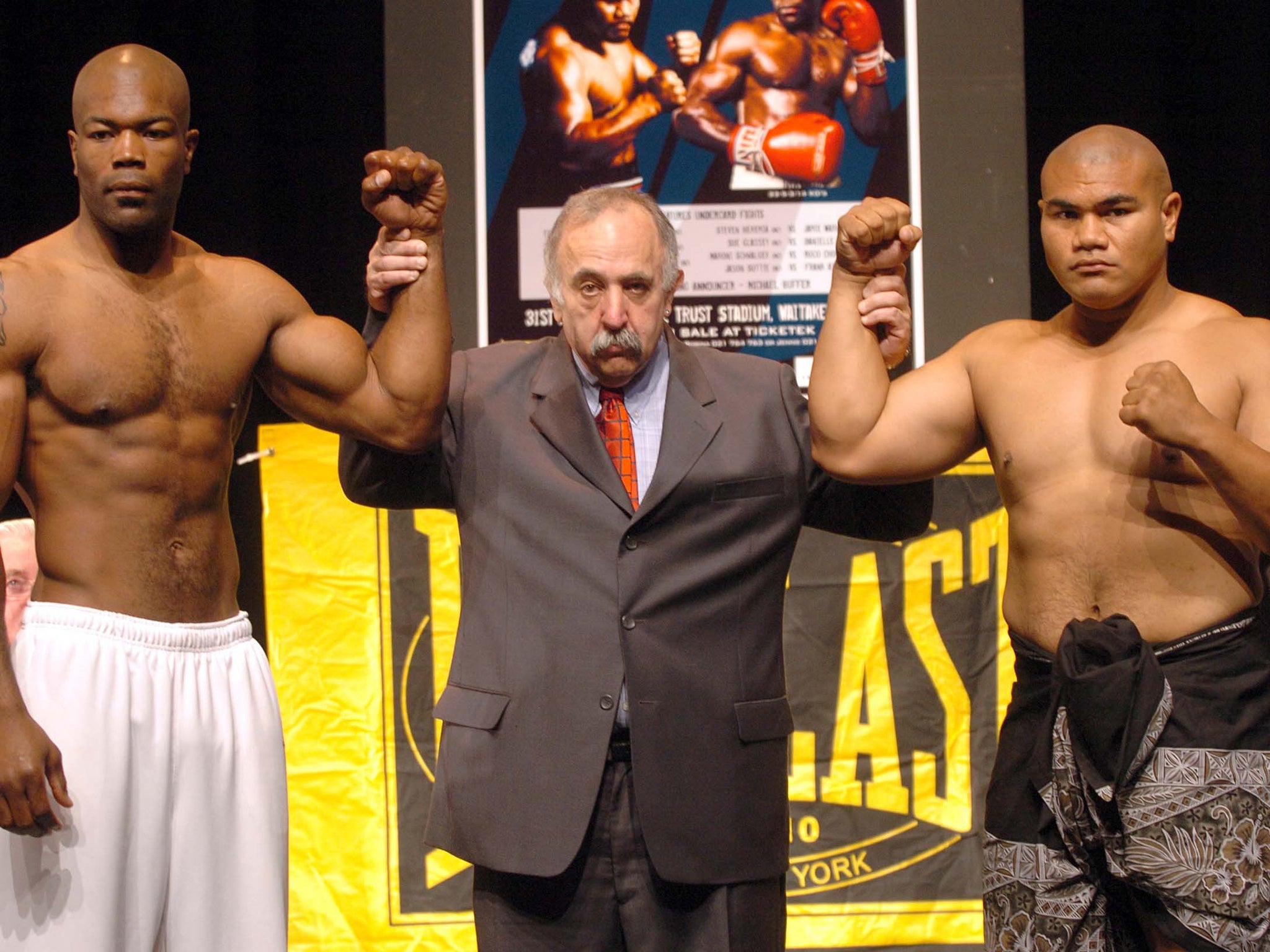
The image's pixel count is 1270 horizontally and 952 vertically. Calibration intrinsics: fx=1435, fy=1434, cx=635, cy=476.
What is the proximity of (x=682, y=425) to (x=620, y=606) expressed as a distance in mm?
277

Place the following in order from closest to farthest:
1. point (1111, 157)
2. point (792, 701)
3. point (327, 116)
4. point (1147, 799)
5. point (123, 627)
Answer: point (123, 627)
point (1147, 799)
point (1111, 157)
point (792, 701)
point (327, 116)

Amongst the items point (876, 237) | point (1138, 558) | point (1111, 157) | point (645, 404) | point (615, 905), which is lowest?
point (615, 905)

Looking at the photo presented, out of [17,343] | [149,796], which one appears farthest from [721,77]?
[149,796]

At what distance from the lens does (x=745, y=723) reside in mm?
1963

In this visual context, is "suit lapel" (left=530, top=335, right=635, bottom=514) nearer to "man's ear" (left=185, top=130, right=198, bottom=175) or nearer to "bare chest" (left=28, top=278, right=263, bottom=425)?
"bare chest" (left=28, top=278, right=263, bottom=425)

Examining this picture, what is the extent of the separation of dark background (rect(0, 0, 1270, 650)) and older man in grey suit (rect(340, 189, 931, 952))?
1.45m

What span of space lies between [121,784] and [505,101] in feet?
5.93

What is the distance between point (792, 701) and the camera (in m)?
3.05

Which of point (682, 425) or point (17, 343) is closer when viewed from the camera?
point (17, 343)

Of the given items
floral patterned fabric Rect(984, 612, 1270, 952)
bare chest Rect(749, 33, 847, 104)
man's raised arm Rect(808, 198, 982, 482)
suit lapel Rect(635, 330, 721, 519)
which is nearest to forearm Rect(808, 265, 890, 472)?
man's raised arm Rect(808, 198, 982, 482)

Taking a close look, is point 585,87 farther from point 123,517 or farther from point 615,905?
point 615,905

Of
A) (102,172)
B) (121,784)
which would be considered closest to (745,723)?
(121,784)

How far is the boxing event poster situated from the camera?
306 centimetres

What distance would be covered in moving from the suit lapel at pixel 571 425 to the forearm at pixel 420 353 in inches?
6.1
